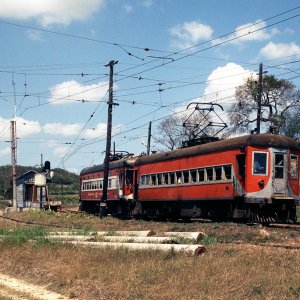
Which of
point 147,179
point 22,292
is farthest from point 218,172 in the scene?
point 22,292

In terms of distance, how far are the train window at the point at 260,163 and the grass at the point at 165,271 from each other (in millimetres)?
5554

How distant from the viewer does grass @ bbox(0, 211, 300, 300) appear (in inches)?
334

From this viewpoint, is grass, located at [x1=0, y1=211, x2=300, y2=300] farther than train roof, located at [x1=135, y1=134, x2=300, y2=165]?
No

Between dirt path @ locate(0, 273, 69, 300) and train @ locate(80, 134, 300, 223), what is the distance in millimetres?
10693

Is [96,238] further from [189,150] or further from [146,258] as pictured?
[189,150]

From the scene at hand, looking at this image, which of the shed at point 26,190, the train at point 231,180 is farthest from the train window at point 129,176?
the shed at point 26,190

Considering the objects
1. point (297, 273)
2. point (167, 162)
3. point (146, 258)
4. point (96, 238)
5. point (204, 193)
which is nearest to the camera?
point (297, 273)

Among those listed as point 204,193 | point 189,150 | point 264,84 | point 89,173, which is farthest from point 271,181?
point 264,84

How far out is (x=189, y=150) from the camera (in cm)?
2414

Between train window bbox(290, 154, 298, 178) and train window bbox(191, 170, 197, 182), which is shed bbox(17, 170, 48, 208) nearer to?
train window bbox(191, 170, 197, 182)

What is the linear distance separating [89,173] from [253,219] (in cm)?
2320

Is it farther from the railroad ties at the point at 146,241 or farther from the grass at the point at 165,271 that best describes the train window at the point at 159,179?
the grass at the point at 165,271

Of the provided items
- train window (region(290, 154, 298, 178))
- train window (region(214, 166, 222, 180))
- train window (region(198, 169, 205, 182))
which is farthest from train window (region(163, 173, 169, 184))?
train window (region(290, 154, 298, 178))

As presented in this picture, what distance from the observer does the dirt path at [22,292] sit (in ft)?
31.6
